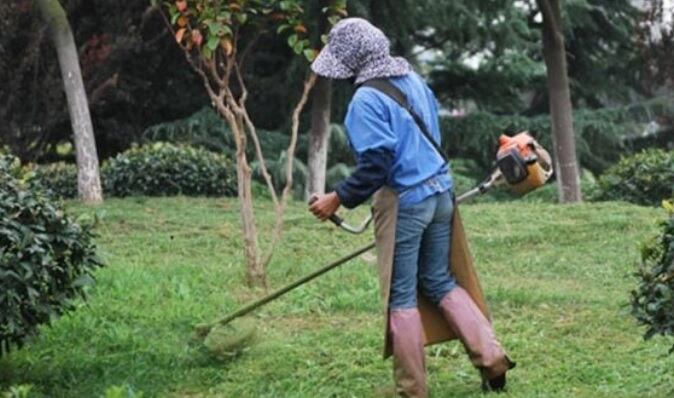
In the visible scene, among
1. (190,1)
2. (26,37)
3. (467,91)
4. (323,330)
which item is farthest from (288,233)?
(467,91)

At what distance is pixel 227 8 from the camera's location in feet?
25.8

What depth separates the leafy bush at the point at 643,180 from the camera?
523 inches

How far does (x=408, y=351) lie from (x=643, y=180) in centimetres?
892

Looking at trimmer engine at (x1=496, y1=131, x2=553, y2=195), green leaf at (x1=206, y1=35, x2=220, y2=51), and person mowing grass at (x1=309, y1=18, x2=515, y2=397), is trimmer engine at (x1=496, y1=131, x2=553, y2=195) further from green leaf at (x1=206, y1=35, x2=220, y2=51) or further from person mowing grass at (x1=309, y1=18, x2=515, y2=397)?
green leaf at (x1=206, y1=35, x2=220, y2=51)

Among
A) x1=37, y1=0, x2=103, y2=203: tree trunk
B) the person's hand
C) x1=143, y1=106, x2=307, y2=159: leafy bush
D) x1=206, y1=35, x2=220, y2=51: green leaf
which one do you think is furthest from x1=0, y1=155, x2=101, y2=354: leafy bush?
x1=143, y1=106, x2=307, y2=159: leafy bush

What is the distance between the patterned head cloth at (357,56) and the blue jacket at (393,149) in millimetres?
74

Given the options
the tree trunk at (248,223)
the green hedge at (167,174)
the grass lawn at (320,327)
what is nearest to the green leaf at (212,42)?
the tree trunk at (248,223)

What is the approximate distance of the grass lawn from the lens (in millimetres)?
5711

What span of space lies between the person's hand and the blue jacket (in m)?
0.04

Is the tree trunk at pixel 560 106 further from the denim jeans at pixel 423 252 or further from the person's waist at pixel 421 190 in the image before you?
the person's waist at pixel 421 190

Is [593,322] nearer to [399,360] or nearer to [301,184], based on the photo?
[399,360]

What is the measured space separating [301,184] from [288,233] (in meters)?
6.59

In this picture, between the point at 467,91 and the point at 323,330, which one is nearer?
the point at 323,330

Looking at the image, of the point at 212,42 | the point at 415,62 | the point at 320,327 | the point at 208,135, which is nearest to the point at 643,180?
the point at 208,135
